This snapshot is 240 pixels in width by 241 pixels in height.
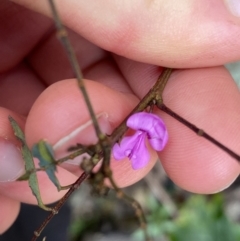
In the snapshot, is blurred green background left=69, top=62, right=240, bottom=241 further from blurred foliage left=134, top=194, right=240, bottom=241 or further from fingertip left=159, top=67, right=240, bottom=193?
fingertip left=159, top=67, right=240, bottom=193

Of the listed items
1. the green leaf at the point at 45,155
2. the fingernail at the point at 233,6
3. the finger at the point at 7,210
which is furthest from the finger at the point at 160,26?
the finger at the point at 7,210

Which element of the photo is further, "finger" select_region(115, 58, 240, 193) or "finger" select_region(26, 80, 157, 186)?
"finger" select_region(115, 58, 240, 193)

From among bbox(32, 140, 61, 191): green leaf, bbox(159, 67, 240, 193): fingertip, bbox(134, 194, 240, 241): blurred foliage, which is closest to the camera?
bbox(32, 140, 61, 191): green leaf

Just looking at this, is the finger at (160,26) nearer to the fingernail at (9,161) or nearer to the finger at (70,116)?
the finger at (70,116)

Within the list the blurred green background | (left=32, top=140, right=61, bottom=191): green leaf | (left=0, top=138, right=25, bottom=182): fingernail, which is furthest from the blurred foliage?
(left=32, top=140, right=61, bottom=191): green leaf

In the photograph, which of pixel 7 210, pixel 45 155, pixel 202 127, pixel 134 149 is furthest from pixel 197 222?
pixel 45 155

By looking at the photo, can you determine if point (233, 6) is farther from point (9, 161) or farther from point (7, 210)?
point (7, 210)
